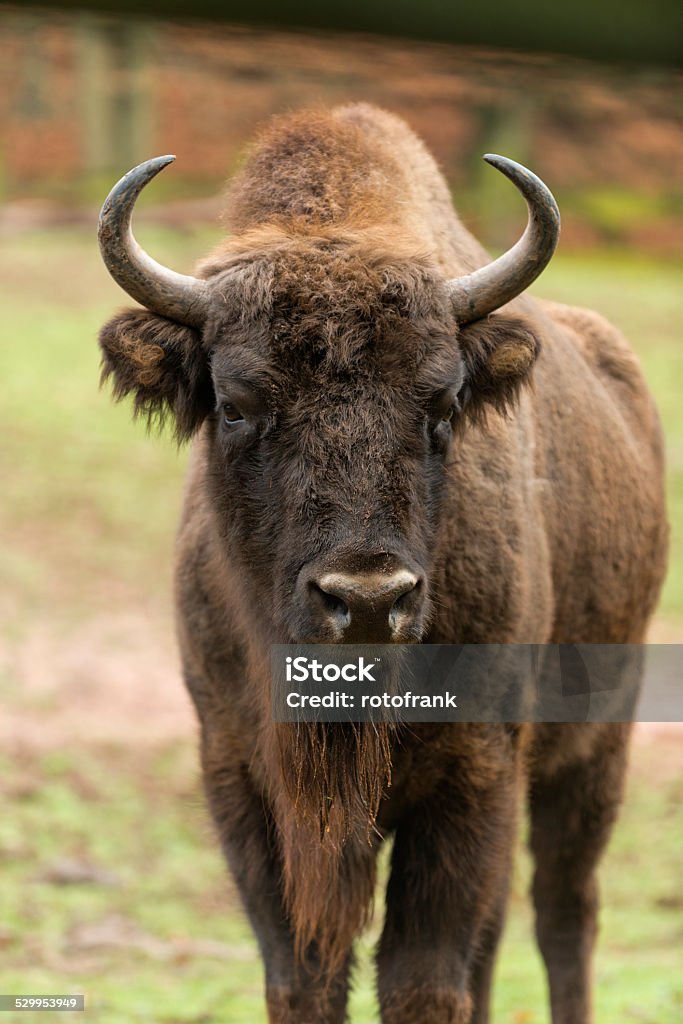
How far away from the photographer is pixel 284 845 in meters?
4.07

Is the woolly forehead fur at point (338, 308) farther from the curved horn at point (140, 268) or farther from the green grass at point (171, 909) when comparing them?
the green grass at point (171, 909)

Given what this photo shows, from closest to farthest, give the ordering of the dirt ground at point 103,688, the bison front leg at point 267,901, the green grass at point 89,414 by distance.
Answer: the bison front leg at point 267,901, the dirt ground at point 103,688, the green grass at point 89,414

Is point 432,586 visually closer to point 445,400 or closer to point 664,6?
point 445,400

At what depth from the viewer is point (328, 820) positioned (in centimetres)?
381

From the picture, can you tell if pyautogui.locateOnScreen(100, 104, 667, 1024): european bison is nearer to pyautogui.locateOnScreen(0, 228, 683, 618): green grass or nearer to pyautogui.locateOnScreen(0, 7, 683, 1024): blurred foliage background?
pyautogui.locateOnScreen(0, 7, 683, 1024): blurred foliage background

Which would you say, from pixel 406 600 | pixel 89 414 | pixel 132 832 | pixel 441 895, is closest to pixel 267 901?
pixel 441 895

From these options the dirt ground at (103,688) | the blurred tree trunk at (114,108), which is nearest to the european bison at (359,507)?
the dirt ground at (103,688)

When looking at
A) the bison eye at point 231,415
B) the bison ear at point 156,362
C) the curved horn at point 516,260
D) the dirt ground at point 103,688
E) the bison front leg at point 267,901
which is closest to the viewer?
the curved horn at point 516,260

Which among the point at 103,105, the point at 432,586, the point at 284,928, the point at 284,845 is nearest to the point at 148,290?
the point at 432,586

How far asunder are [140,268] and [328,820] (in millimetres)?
1616

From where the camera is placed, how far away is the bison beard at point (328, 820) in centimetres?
370

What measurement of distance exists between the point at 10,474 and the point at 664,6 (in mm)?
12336

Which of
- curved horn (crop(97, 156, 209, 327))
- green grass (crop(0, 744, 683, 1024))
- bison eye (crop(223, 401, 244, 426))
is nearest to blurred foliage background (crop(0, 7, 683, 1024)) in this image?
green grass (crop(0, 744, 683, 1024))

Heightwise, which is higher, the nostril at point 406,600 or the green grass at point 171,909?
the nostril at point 406,600
